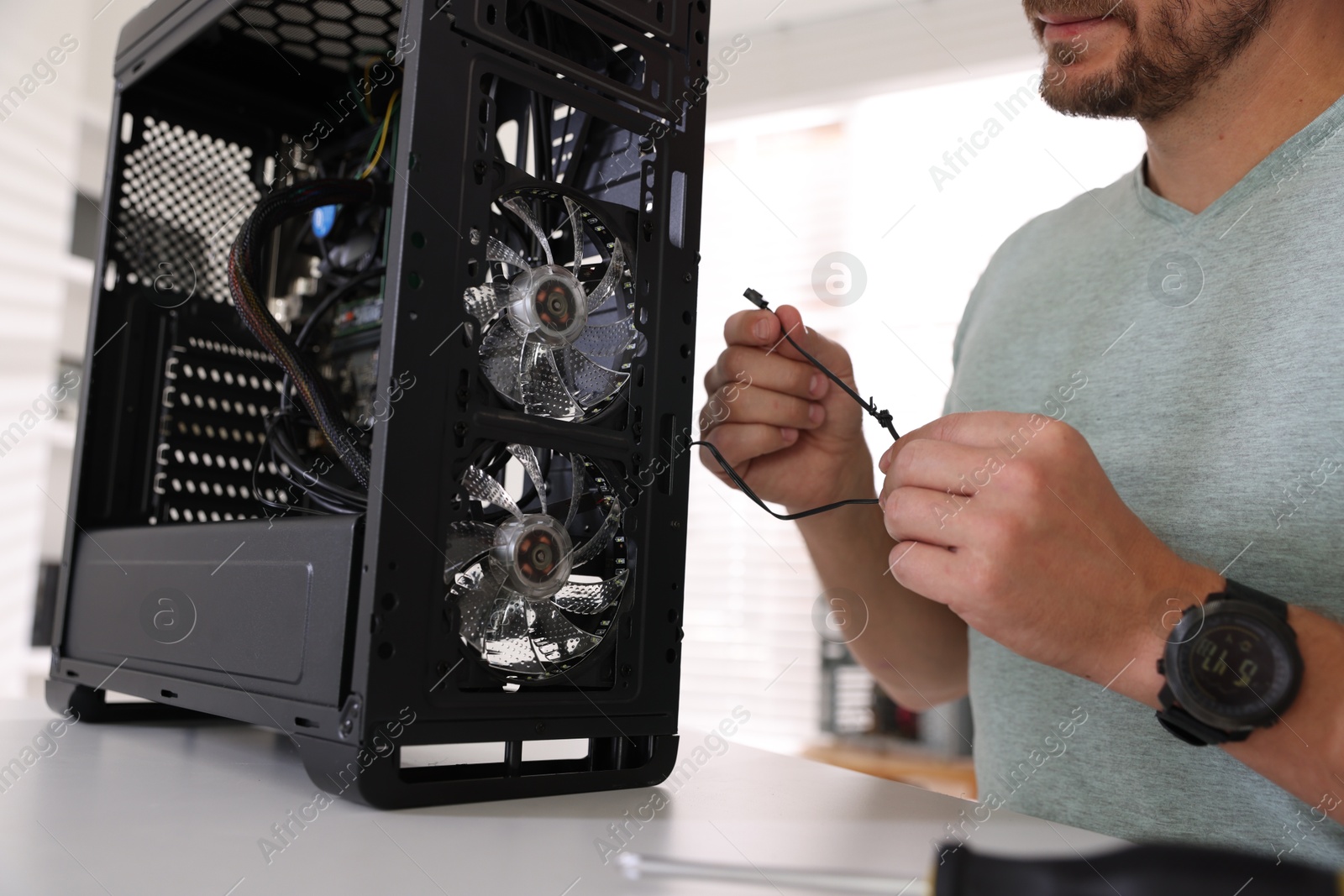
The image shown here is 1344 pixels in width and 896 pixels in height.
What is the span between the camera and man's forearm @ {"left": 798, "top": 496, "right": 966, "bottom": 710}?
1100 mm

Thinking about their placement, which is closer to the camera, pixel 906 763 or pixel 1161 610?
pixel 1161 610

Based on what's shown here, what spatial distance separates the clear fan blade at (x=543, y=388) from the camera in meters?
0.67

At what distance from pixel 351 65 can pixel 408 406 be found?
607 millimetres

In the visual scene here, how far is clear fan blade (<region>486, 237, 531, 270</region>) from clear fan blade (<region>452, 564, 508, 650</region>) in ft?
0.67

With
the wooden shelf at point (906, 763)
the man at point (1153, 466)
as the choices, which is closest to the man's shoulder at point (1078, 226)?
the man at point (1153, 466)

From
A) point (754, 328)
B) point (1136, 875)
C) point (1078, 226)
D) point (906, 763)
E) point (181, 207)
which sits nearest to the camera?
point (1136, 875)

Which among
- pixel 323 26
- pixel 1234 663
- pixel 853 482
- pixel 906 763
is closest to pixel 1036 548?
pixel 1234 663

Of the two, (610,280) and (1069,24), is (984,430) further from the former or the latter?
(1069,24)

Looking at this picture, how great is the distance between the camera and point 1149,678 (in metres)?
0.68

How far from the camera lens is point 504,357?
658 mm

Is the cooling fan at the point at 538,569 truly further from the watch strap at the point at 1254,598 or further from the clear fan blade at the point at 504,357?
the watch strap at the point at 1254,598

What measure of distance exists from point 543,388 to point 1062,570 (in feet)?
1.21

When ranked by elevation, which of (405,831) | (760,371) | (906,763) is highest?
(760,371)

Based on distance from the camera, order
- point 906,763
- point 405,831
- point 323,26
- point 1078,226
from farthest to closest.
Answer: point 906,763
point 1078,226
point 323,26
point 405,831
